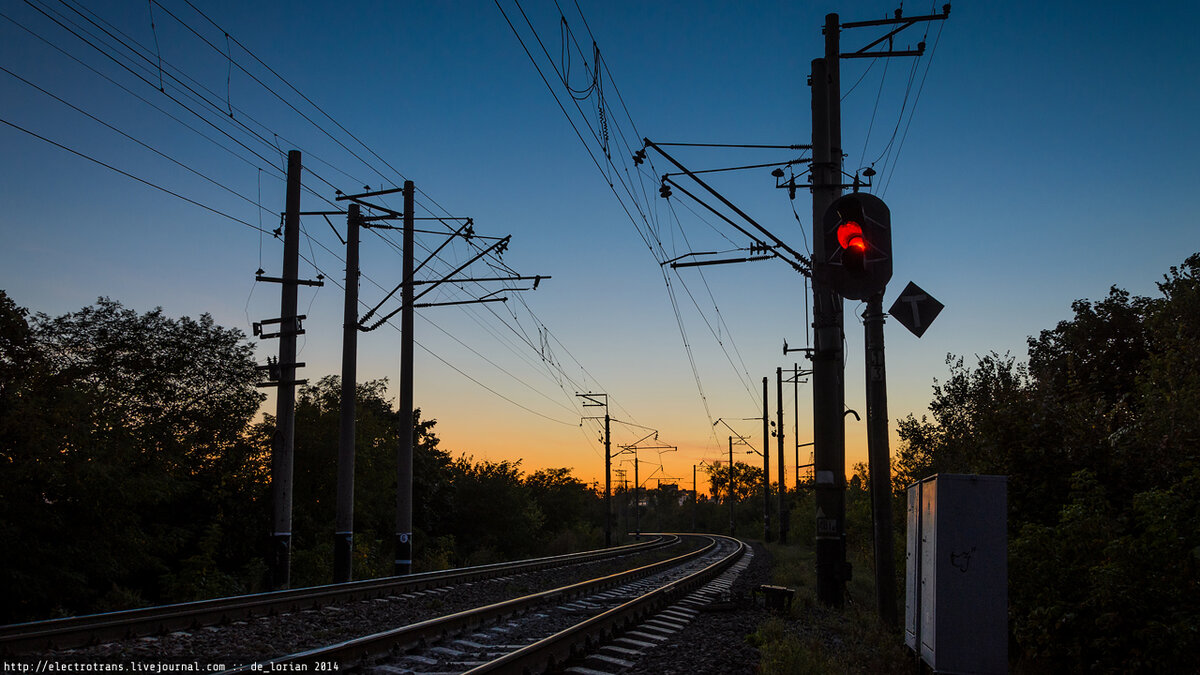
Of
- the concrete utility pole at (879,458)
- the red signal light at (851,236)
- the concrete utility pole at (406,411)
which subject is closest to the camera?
the red signal light at (851,236)

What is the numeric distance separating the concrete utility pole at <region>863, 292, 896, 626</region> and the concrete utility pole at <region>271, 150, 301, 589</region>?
523 inches

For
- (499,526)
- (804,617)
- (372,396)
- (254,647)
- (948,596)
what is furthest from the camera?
(372,396)

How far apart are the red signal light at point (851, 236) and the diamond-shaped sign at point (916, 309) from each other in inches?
119

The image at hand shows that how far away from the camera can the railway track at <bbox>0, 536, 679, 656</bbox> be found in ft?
30.1

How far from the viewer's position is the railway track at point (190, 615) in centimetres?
918

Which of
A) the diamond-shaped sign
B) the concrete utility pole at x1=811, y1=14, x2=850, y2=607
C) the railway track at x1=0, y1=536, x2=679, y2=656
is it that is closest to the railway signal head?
the diamond-shaped sign

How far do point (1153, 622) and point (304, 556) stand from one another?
2698cm

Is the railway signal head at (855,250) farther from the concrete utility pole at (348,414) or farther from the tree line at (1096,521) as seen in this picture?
the concrete utility pole at (348,414)

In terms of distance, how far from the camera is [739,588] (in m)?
21.0

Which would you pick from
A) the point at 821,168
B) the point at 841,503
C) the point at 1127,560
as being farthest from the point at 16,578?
the point at 1127,560

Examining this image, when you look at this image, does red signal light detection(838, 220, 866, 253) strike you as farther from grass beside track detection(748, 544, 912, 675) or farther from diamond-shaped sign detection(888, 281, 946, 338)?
grass beside track detection(748, 544, 912, 675)

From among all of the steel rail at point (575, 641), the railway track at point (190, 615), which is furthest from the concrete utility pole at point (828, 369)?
the railway track at point (190, 615)

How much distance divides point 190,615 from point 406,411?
12824 mm

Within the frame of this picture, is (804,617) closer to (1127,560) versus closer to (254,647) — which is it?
(1127,560)
